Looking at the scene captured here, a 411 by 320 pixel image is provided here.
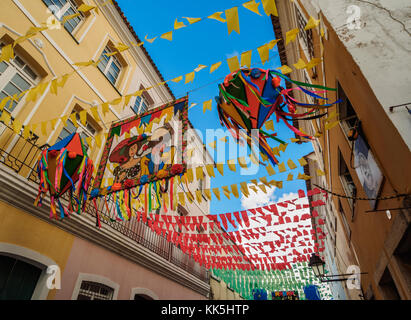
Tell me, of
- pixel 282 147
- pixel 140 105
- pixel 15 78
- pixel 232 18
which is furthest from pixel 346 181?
pixel 140 105

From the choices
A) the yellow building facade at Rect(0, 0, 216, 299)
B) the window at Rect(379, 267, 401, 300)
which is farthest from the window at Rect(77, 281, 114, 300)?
the window at Rect(379, 267, 401, 300)

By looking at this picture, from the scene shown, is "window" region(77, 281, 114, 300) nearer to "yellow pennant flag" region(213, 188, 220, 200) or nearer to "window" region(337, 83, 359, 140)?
"yellow pennant flag" region(213, 188, 220, 200)

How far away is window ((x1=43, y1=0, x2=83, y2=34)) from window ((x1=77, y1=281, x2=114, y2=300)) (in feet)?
25.1

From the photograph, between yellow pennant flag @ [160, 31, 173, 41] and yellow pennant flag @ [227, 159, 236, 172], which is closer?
yellow pennant flag @ [160, 31, 173, 41]

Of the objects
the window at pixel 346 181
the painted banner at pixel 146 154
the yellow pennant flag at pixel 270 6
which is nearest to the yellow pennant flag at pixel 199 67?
the painted banner at pixel 146 154

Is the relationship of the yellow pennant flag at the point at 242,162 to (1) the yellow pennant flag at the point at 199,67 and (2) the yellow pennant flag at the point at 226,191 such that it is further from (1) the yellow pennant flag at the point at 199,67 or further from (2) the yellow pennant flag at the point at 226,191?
(1) the yellow pennant flag at the point at 199,67

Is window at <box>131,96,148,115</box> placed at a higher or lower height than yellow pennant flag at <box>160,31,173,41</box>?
higher

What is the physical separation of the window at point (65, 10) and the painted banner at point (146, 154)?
4550 mm

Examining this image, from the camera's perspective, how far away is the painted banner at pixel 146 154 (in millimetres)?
4527

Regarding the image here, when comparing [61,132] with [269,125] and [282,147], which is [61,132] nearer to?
[269,125]

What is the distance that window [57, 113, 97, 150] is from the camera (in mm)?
6891

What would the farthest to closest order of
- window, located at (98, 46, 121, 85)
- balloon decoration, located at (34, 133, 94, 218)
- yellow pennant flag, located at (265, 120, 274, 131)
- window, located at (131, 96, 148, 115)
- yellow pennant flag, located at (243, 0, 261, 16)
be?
1. window, located at (131, 96, 148, 115)
2. window, located at (98, 46, 121, 85)
3. yellow pennant flag, located at (265, 120, 274, 131)
4. balloon decoration, located at (34, 133, 94, 218)
5. yellow pennant flag, located at (243, 0, 261, 16)

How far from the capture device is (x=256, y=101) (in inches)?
153

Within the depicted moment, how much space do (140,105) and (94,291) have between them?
7574 mm
